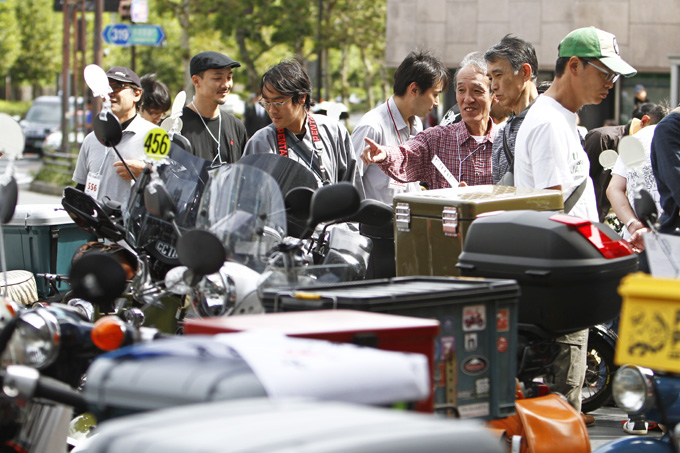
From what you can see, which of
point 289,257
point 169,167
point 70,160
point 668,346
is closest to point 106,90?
point 169,167

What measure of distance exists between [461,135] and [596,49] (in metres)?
1.30

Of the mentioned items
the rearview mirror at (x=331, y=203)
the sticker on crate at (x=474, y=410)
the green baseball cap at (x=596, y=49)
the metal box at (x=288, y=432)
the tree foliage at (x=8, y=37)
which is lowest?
the sticker on crate at (x=474, y=410)

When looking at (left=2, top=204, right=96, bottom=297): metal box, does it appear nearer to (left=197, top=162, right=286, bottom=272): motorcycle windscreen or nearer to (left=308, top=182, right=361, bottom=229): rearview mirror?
(left=197, top=162, right=286, bottom=272): motorcycle windscreen

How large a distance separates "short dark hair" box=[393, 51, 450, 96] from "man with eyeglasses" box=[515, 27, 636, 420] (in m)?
1.68

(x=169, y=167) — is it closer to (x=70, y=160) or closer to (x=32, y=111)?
(x=70, y=160)

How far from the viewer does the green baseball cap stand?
467 centimetres

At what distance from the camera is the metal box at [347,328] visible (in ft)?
9.08

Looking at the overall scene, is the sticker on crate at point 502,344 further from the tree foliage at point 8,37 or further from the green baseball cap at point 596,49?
the tree foliage at point 8,37

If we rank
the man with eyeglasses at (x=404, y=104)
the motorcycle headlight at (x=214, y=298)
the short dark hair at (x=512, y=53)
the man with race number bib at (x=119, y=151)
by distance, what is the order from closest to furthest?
the motorcycle headlight at (x=214, y=298), the short dark hair at (x=512, y=53), the man with race number bib at (x=119, y=151), the man with eyeglasses at (x=404, y=104)

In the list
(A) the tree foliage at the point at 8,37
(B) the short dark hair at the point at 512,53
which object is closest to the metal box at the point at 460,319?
(B) the short dark hair at the point at 512,53

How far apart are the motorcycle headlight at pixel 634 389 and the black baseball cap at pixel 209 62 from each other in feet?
13.6

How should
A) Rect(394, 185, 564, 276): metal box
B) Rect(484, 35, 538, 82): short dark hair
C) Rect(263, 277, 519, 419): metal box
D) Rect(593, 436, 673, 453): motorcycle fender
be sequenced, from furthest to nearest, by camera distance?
1. Rect(484, 35, 538, 82): short dark hair
2. Rect(394, 185, 564, 276): metal box
3. Rect(263, 277, 519, 419): metal box
4. Rect(593, 436, 673, 453): motorcycle fender

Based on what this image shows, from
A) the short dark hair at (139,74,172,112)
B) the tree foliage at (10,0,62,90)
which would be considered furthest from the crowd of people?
the tree foliage at (10,0,62,90)

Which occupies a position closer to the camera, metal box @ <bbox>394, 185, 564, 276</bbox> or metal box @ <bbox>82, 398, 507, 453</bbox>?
metal box @ <bbox>82, 398, 507, 453</bbox>
